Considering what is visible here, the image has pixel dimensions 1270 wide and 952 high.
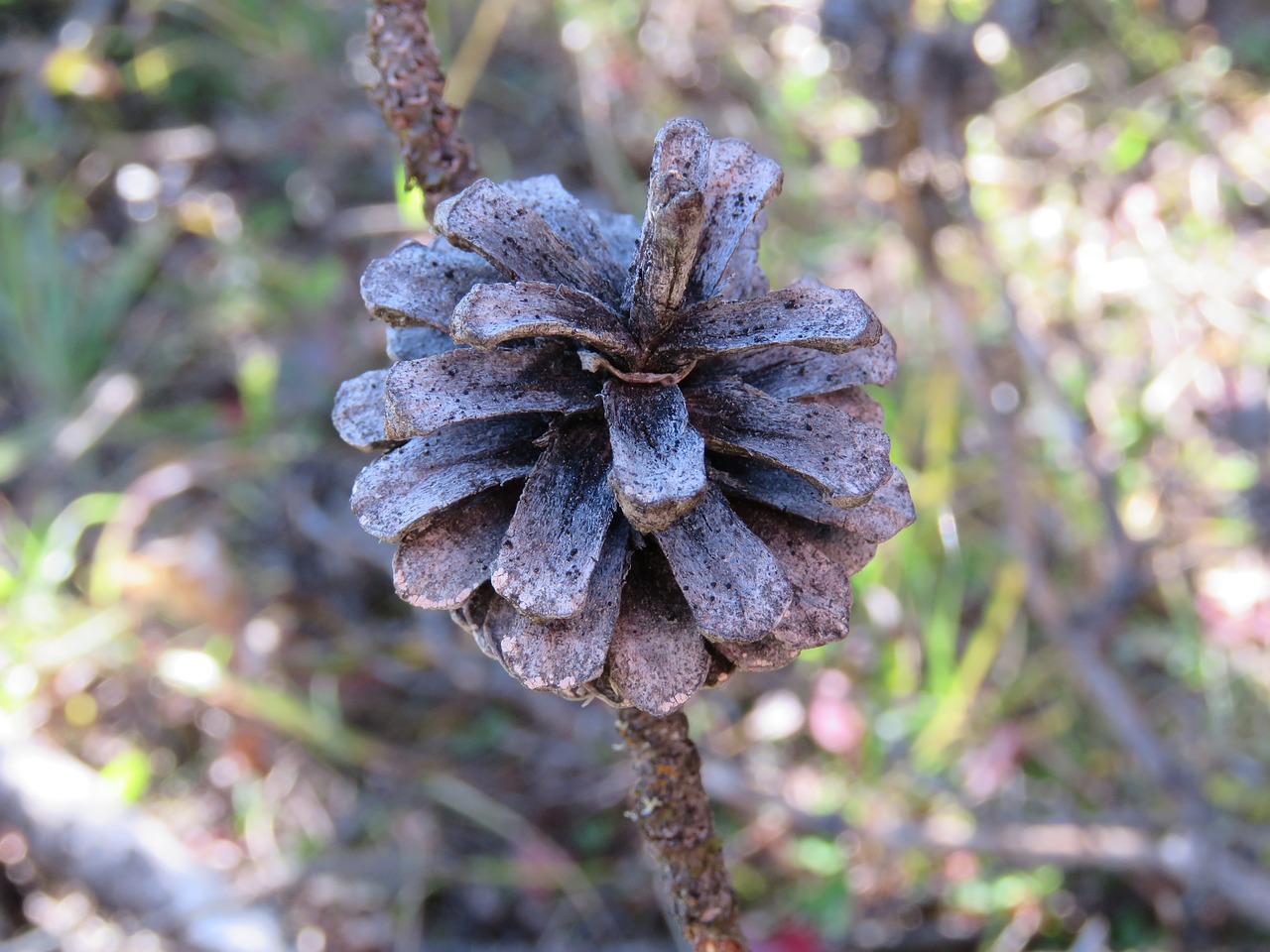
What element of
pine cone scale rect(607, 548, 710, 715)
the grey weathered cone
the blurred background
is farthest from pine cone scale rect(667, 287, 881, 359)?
A: the blurred background

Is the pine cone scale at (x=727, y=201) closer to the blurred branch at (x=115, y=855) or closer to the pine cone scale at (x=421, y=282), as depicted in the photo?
the pine cone scale at (x=421, y=282)

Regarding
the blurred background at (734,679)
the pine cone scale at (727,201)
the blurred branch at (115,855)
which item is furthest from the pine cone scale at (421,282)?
the blurred branch at (115,855)

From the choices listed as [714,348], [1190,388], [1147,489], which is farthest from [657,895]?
[1190,388]

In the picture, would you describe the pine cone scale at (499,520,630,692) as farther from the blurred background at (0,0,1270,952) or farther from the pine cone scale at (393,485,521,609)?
the blurred background at (0,0,1270,952)

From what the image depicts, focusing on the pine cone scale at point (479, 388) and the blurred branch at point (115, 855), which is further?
the blurred branch at point (115, 855)

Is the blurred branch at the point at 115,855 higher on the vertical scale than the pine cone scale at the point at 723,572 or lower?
lower

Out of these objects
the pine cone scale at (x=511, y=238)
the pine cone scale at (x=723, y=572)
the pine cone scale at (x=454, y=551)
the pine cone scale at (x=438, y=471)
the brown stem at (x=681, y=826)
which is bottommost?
the brown stem at (x=681, y=826)

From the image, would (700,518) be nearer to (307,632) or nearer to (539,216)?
(539,216)
